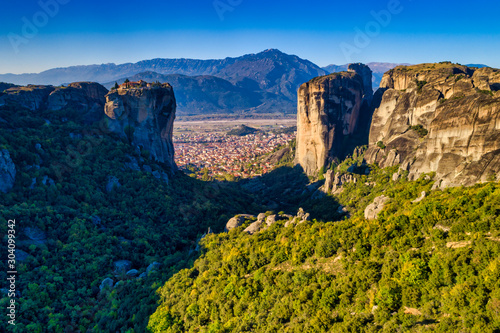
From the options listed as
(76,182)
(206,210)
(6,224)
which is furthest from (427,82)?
(6,224)

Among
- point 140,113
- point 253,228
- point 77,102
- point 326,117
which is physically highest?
point 77,102

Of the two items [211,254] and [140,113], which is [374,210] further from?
[140,113]

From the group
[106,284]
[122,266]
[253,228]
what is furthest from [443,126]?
[106,284]

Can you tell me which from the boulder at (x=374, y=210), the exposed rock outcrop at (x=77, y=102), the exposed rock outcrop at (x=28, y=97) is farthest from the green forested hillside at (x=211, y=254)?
the exposed rock outcrop at (x=77, y=102)

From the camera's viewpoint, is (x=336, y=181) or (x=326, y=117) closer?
(x=336, y=181)

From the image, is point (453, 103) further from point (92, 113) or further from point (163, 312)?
point (92, 113)

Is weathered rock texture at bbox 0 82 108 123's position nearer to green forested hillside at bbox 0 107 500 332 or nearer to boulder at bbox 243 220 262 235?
green forested hillside at bbox 0 107 500 332
